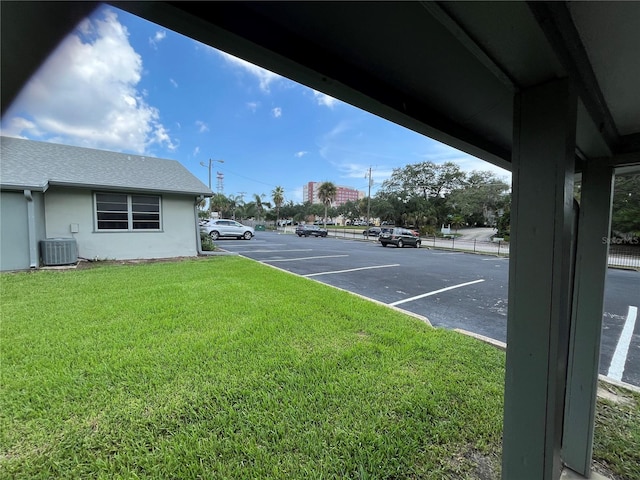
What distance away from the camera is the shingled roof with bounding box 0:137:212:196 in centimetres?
823

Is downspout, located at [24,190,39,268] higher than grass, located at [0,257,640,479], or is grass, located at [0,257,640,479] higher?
downspout, located at [24,190,39,268]

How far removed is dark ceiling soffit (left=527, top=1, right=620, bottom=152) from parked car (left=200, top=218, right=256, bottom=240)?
68.6 feet

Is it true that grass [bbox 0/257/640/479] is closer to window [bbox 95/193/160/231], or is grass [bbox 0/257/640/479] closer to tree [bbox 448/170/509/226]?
window [bbox 95/193/160/231]

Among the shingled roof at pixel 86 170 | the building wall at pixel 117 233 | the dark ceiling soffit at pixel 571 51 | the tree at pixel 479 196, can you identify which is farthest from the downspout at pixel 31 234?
the tree at pixel 479 196

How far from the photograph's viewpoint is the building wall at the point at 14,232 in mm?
7522

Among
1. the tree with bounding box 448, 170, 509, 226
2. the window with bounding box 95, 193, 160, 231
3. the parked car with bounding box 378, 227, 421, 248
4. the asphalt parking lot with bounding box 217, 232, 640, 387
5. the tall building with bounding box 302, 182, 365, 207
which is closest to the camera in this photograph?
the asphalt parking lot with bounding box 217, 232, 640, 387

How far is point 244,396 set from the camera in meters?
2.39

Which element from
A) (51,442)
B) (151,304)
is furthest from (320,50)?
(151,304)

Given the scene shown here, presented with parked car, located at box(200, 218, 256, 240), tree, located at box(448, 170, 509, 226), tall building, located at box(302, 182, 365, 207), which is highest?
tall building, located at box(302, 182, 365, 207)

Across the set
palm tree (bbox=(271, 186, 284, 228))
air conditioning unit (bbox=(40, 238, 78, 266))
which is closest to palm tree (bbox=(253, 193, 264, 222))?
palm tree (bbox=(271, 186, 284, 228))

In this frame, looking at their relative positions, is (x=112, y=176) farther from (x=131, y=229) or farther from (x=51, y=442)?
(x=51, y=442)

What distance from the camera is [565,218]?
3.38 ft

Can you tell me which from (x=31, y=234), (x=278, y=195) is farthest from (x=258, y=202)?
(x=31, y=234)

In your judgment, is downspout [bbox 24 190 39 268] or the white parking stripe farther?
downspout [bbox 24 190 39 268]
